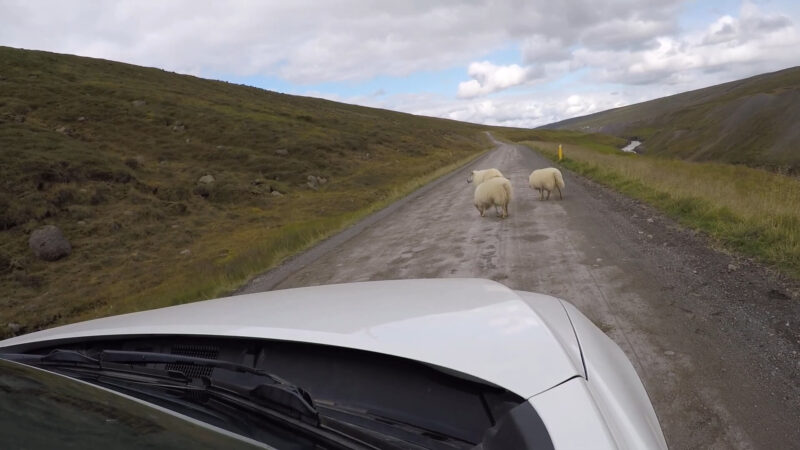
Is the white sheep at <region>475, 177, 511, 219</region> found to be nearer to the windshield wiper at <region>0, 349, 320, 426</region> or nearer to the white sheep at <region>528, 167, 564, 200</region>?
the white sheep at <region>528, 167, 564, 200</region>

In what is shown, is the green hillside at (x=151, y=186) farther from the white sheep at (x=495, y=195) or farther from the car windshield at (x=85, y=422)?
the car windshield at (x=85, y=422)

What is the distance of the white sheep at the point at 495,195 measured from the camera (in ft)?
35.2

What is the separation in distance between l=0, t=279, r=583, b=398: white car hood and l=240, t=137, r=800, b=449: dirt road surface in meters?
1.59

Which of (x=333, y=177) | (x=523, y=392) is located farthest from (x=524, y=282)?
(x=333, y=177)

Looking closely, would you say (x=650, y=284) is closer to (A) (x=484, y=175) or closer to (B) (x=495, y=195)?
(B) (x=495, y=195)

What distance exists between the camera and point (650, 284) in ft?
18.2

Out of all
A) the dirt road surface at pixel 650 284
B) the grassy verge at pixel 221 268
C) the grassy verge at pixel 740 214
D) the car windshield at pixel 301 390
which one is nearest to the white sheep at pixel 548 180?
the dirt road surface at pixel 650 284

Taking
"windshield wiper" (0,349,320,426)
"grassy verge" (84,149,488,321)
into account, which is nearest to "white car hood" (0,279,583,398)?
"windshield wiper" (0,349,320,426)

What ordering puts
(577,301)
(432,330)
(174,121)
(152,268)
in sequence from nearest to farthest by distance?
(432,330) → (577,301) → (152,268) → (174,121)

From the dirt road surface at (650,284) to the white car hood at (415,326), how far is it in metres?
1.59

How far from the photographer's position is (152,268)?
50.0 feet

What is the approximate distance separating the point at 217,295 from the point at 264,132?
126ft

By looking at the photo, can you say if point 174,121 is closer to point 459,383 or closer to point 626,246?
point 626,246

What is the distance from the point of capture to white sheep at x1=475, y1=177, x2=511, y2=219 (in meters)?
10.7
